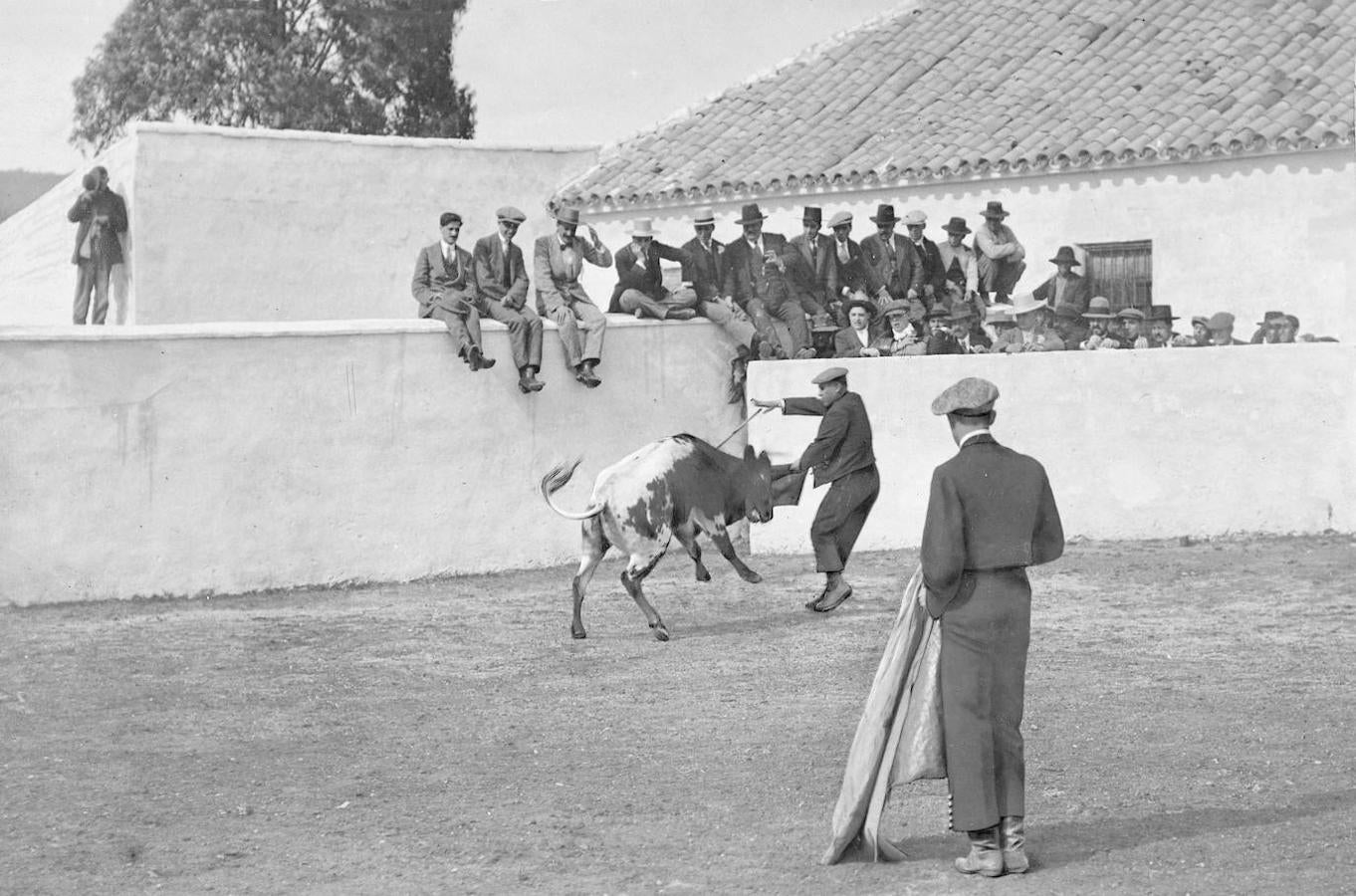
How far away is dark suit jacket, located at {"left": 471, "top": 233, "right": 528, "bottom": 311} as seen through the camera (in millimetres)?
17328

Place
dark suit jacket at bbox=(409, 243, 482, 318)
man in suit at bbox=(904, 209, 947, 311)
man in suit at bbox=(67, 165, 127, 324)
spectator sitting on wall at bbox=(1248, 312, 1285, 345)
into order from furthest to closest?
man in suit at bbox=(67, 165, 127, 324) < man in suit at bbox=(904, 209, 947, 311) < spectator sitting on wall at bbox=(1248, 312, 1285, 345) < dark suit jacket at bbox=(409, 243, 482, 318)

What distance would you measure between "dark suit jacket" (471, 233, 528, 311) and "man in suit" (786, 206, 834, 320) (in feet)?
9.46

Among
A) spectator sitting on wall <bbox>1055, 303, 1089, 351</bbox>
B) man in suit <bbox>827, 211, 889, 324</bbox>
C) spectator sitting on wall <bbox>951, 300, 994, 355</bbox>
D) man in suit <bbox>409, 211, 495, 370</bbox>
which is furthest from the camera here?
man in suit <bbox>827, 211, 889, 324</bbox>

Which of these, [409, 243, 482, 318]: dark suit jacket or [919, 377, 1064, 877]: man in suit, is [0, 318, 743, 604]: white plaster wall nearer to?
[409, 243, 482, 318]: dark suit jacket

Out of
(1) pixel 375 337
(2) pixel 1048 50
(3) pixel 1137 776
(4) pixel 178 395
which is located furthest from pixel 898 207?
(3) pixel 1137 776

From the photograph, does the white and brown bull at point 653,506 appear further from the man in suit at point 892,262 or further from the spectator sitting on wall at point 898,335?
the man in suit at point 892,262

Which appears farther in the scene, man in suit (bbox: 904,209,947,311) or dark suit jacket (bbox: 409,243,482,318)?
man in suit (bbox: 904,209,947,311)

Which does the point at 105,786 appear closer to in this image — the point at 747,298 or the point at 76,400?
the point at 76,400

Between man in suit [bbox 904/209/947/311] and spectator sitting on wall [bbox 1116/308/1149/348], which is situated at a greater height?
man in suit [bbox 904/209/947/311]

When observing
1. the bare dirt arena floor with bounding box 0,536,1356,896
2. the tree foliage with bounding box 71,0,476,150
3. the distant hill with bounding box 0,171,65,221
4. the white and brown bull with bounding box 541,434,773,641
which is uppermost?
the tree foliage with bounding box 71,0,476,150

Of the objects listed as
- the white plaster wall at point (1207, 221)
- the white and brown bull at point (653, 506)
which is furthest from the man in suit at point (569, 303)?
the white plaster wall at point (1207, 221)

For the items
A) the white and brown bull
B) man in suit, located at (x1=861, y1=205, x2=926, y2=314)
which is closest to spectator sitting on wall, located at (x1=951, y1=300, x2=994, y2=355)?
man in suit, located at (x1=861, y1=205, x2=926, y2=314)

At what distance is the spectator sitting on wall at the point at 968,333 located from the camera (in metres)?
18.5

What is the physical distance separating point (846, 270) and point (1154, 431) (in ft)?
11.5
